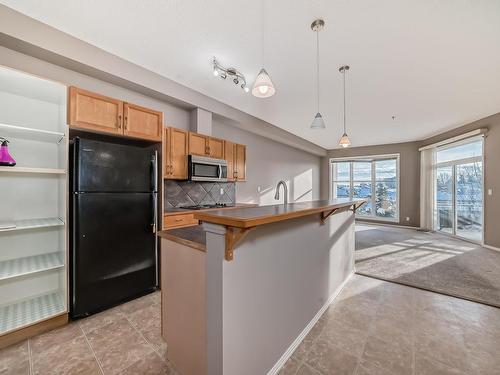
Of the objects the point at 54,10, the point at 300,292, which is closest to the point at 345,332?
the point at 300,292

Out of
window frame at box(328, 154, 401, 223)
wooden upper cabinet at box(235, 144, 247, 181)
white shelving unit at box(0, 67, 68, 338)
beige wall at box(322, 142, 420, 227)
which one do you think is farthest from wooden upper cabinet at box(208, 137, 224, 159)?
beige wall at box(322, 142, 420, 227)

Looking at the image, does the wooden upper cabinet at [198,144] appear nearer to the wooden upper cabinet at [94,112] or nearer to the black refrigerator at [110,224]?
the black refrigerator at [110,224]

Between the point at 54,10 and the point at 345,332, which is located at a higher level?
the point at 54,10

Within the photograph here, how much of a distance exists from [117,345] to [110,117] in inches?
83.8

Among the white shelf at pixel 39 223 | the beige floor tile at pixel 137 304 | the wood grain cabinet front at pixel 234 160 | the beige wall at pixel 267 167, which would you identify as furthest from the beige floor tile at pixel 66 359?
the beige wall at pixel 267 167

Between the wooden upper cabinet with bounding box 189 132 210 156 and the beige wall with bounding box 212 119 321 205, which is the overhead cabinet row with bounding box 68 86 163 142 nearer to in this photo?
the wooden upper cabinet with bounding box 189 132 210 156

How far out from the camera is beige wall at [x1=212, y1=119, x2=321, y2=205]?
15.8ft

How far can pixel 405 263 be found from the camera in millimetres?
3629

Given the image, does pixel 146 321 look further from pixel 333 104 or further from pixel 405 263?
pixel 333 104

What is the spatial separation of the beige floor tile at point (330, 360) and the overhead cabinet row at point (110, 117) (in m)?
2.65

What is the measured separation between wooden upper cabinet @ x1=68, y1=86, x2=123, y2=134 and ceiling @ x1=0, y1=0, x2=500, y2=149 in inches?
24.7

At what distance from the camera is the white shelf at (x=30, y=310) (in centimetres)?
179

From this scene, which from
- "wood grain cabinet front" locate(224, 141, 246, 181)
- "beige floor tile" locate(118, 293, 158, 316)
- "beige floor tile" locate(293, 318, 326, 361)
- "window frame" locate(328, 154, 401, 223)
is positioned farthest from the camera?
"window frame" locate(328, 154, 401, 223)

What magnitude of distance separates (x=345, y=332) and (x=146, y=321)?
182cm
